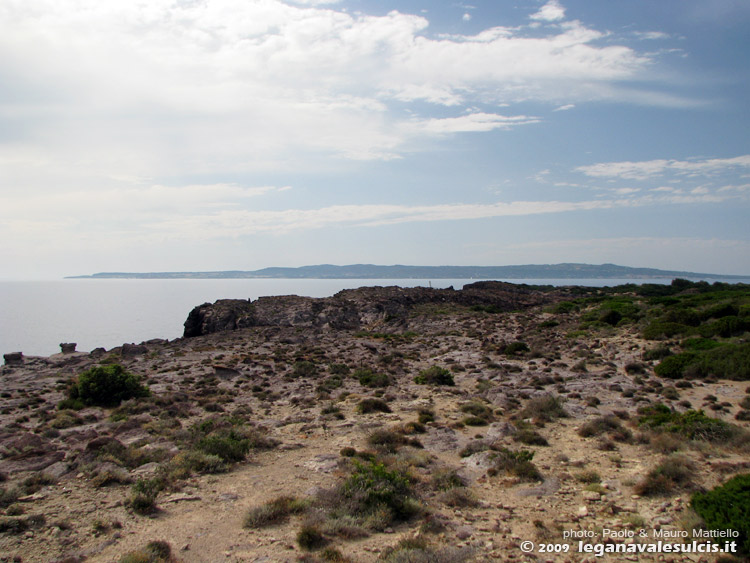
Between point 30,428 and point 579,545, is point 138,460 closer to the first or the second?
point 30,428

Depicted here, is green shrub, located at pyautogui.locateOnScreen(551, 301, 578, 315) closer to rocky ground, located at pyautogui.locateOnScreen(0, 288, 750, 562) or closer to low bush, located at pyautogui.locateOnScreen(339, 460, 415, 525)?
rocky ground, located at pyautogui.locateOnScreen(0, 288, 750, 562)

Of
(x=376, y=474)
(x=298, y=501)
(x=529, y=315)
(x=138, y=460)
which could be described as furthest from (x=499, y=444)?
(x=529, y=315)

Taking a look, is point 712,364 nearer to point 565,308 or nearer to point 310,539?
point 310,539

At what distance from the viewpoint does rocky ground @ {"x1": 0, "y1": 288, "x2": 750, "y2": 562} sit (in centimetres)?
733

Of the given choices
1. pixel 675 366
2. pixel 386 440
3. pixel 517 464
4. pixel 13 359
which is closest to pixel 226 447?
pixel 386 440

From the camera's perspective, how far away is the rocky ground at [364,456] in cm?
733

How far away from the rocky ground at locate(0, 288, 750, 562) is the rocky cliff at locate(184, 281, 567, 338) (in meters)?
19.2

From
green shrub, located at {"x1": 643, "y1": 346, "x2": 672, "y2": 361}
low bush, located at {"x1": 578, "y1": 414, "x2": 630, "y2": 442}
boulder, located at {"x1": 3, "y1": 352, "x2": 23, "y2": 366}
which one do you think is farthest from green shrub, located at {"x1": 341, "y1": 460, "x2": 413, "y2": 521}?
boulder, located at {"x1": 3, "y1": 352, "x2": 23, "y2": 366}

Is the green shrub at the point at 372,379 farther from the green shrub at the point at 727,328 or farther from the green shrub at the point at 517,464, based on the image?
the green shrub at the point at 727,328

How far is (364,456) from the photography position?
36.9 feet

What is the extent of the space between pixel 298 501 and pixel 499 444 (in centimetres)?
619

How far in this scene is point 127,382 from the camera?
19.6 meters

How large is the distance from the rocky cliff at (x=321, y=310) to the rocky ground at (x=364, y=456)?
1925cm

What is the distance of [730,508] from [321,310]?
145 ft
